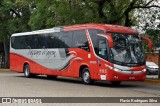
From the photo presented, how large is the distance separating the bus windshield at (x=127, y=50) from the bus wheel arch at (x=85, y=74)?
2.18m

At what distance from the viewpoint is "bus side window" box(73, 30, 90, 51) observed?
71.4 feet

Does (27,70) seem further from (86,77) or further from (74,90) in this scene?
(74,90)

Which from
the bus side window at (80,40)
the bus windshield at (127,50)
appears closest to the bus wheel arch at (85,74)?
the bus side window at (80,40)

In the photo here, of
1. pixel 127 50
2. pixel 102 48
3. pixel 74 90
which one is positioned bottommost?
pixel 74 90

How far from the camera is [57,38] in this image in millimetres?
24703

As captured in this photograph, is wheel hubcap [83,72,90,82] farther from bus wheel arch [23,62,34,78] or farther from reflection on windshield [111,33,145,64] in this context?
bus wheel arch [23,62,34,78]

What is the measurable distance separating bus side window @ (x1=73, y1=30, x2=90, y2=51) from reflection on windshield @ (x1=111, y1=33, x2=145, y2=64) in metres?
1.81

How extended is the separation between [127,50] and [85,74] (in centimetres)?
284

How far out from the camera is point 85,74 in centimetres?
2198

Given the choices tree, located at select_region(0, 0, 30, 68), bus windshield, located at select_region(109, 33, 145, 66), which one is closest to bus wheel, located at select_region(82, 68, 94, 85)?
bus windshield, located at select_region(109, 33, 145, 66)

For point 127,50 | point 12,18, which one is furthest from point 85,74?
point 12,18

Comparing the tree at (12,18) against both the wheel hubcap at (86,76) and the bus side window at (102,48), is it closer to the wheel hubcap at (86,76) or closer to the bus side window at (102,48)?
the wheel hubcap at (86,76)

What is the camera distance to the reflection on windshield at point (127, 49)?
20.3 meters

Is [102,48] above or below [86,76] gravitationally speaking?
above
